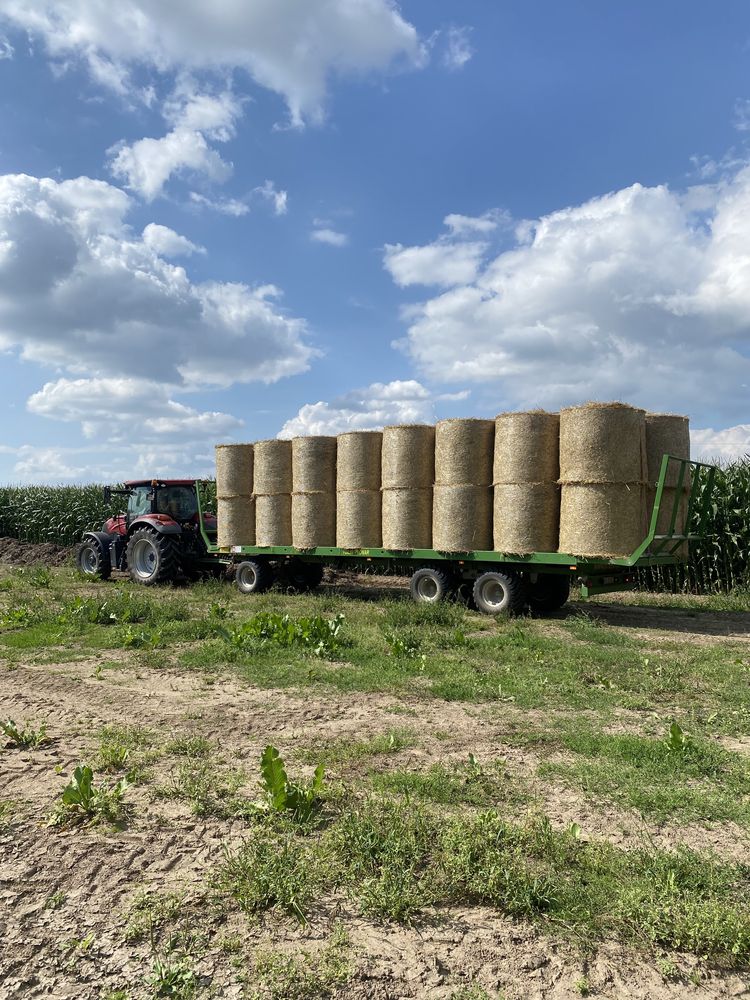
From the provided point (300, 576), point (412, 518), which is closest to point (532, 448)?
point (412, 518)

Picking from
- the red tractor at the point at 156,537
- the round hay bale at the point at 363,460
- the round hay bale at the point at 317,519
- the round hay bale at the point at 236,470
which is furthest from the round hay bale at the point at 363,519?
the red tractor at the point at 156,537

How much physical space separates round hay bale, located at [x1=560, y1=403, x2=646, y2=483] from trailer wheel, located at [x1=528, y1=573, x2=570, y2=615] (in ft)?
7.14

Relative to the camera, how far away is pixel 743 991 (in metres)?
2.65

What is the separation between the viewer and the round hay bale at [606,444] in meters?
9.80

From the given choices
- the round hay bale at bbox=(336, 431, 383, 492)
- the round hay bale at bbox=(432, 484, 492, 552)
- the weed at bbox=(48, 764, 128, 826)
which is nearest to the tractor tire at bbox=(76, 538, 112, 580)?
the round hay bale at bbox=(336, 431, 383, 492)

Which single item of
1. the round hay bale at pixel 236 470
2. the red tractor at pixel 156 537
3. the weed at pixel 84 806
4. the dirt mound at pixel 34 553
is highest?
the round hay bale at pixel 236 470

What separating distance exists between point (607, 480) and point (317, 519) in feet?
17.9

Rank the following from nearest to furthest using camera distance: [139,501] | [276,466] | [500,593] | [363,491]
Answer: [500,593] → [363,491] → [276,466] → [139,501]

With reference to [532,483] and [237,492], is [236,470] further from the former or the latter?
[532,483]

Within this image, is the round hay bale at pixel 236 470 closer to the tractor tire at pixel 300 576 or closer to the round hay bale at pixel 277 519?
the round hay bale at pixel 277 519

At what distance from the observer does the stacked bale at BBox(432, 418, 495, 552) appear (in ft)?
36.6

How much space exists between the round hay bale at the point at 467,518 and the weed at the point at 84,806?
7.76m

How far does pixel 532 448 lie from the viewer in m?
10.5

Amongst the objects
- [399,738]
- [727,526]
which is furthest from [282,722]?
[727,526]
